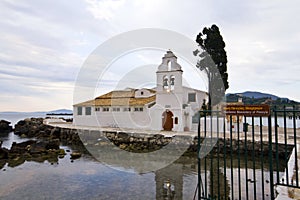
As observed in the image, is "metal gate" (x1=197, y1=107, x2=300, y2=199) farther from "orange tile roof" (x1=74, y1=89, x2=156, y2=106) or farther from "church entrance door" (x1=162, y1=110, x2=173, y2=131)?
"orange tile roof" (x1=74, y1=89, x2=156, y2=106)

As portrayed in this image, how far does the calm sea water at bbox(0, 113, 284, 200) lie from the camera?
756 cm

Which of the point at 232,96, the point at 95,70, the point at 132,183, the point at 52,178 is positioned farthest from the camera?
the point at 232,96

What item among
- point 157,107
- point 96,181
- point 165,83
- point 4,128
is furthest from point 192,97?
point 4,128

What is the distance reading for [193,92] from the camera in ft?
62.5

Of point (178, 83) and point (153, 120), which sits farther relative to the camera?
point (153, 120)

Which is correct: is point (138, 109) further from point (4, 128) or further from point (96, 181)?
point (4, 128)

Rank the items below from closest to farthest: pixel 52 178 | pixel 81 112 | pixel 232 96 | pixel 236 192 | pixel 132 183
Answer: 1. pixel 236 192
2. pixel 132 183
3. pixel 52 178
4. pixel 232 96
5. pixel 81 112

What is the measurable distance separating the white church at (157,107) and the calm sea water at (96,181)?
5.68 m

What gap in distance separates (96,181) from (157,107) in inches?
378

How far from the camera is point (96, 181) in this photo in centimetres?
911

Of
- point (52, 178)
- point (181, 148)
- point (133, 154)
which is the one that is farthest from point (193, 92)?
point (52, 178)

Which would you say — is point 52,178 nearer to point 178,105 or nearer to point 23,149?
point 23,149

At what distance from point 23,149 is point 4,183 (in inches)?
254

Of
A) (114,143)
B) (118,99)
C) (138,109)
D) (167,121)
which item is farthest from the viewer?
(118,99)
